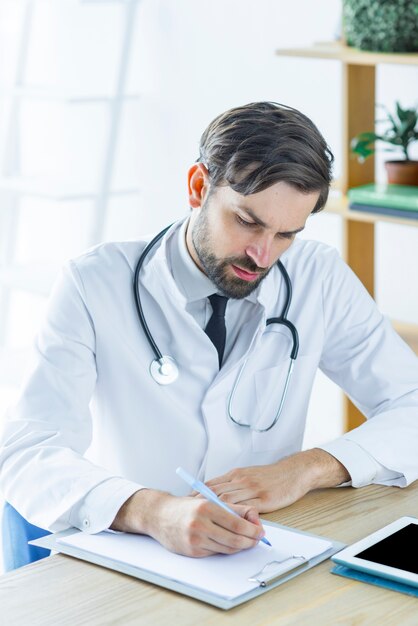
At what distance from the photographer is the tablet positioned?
133 cm

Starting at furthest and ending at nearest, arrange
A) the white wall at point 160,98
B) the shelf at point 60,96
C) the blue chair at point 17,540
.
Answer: the shelf at point 60,96 < the white wall at point 160,98 < the blue chair at point 17,540

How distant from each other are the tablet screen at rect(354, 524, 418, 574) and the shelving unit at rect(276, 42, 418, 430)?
1.39 meters

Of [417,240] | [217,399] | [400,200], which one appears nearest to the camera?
[217,399]

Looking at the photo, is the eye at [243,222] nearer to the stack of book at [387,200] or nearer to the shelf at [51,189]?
the stack of book at [387,200]

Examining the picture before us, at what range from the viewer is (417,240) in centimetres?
328

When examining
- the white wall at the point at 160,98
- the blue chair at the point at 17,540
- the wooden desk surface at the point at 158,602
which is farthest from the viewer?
the white wall at the point at 160,98

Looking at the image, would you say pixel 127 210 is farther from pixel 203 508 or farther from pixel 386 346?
pixel 203 508

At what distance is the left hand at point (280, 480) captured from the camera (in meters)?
1.56

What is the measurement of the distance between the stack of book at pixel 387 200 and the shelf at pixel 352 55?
1.09ft

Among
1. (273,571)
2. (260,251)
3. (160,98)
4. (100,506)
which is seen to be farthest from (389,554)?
(160,98)

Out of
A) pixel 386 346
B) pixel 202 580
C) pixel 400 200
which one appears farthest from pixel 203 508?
pixel 400 200

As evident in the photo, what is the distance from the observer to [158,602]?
1.28 meters

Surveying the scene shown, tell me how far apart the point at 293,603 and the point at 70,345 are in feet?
2.16

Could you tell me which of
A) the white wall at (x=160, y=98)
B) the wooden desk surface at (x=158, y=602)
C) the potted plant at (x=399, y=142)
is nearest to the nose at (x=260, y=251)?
the wooden desk surface at (x=158, y=602)
